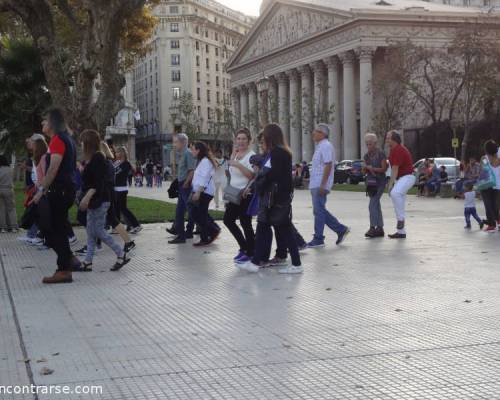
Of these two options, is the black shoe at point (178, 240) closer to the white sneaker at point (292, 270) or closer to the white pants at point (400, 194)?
the white pants at point (400, 194)

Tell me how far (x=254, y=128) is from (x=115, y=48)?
5508cm

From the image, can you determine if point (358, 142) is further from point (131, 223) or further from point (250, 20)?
point (250, 20)

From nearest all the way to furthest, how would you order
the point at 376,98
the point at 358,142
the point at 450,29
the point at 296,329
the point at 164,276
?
the point at 296,329, the point at 164,276, the point at 376,98, the point at 450,29, the point at 358,142

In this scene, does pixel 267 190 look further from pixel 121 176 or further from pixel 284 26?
pixel 284 26

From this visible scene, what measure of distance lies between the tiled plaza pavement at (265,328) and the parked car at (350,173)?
113 ft

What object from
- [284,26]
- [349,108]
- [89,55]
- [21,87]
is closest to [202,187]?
[89,55]

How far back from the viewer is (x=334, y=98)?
224ft

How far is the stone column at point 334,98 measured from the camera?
67562 mm

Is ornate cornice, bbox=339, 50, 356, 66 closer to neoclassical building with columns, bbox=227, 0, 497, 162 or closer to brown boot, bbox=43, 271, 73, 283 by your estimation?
neoclassical building with columns, bbox=227, 0, 497, 162

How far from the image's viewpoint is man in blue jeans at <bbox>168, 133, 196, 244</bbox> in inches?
471

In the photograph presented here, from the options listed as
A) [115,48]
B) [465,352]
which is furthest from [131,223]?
[465,352]

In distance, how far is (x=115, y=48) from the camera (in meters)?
15.7

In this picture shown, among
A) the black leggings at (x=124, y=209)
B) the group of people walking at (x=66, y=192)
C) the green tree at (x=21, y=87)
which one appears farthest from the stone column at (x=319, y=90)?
the group of people walking at (x=66, y=192)

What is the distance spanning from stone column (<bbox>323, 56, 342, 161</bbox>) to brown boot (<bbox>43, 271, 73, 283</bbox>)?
59806mm
